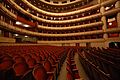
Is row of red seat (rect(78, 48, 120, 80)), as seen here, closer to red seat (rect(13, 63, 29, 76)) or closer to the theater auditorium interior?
red seat (rect(13, 63, 29, 76))

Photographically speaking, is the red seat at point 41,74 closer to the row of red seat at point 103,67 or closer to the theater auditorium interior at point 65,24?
the row of red seat at point 103,67

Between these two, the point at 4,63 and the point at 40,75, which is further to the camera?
the point at 4,63

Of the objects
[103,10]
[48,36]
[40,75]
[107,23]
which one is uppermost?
[103,10]

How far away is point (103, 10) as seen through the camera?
18.3m

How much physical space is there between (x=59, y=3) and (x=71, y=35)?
7.53m

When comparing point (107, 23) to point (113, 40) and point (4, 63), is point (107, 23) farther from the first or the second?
point (4, 63)

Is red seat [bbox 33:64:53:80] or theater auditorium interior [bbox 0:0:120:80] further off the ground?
theater auditorium interior [bbox 0:0:120:80]

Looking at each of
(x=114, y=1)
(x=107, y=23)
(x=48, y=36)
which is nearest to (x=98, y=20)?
(x=107, y=23)

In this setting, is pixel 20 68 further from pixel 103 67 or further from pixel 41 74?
pixel 103 67

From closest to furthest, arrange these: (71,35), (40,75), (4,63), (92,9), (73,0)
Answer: (40,75) < (4,63) < (92,9) < (71,35) < (73,0)

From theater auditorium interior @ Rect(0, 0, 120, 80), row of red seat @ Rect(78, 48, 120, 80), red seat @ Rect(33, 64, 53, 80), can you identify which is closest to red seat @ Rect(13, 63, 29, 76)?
red seat @ Rect(33, 64, 53, 80)

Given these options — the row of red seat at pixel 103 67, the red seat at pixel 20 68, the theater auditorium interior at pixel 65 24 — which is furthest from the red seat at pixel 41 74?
the theater auditorium interior at pixel 65 24

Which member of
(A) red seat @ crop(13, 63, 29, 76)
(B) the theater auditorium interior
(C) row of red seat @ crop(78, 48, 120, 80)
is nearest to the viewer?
(C) row of red seat @ crop(78, 48, 120, 80)

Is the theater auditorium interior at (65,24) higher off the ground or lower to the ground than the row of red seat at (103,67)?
higher
